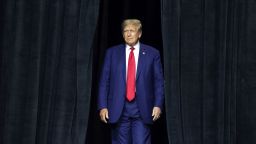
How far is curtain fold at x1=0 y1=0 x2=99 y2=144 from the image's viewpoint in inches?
238

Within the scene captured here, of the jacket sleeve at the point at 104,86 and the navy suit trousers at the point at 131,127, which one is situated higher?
the jacket sleeve at the point at 104,86

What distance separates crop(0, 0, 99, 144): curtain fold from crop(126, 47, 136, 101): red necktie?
37 cm

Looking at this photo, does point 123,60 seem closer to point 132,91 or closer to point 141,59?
point 141,59

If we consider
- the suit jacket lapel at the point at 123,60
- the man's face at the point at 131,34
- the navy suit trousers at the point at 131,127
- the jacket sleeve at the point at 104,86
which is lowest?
the navy suit trousers at the point at 131,127

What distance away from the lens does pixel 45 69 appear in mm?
6160

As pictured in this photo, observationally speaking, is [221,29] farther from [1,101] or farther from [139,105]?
[1,101]

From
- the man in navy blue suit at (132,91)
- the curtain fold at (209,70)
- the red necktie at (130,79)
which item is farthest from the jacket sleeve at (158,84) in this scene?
the red necktie at (130,79)

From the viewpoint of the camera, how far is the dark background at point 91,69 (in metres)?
6.05

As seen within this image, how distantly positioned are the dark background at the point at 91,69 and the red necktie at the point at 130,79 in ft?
1.04

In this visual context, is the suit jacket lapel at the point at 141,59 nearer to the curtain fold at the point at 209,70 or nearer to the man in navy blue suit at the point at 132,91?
the man in navy blue suit at the point at 132,91

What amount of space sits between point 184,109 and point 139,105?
419 millimetres

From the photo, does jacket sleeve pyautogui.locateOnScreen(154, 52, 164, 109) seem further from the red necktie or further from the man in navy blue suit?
the red necktie

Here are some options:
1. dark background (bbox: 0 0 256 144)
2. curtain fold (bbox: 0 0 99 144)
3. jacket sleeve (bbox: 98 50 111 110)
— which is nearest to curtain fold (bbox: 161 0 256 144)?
dark background (bbox: 0 0 256 144)

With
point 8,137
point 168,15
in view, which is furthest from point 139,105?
point 8,137
